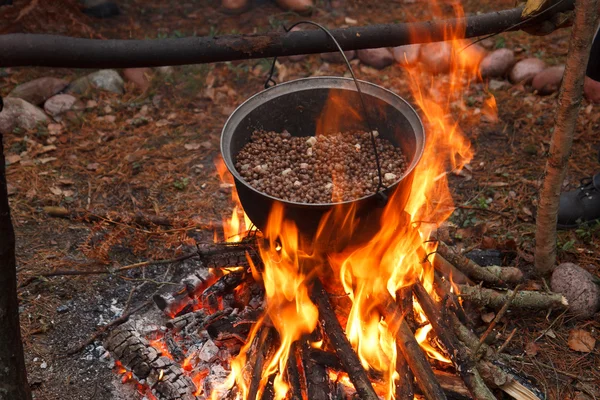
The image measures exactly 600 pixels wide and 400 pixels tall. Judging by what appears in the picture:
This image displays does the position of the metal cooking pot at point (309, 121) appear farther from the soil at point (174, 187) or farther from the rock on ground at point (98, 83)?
the rock on ground at point (98, 83)

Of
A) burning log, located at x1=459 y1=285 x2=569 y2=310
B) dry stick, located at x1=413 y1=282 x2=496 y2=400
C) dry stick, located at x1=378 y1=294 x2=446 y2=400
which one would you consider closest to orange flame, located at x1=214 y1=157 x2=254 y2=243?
dry stick, located at x1=378 y1=294 x2=446 y2=400

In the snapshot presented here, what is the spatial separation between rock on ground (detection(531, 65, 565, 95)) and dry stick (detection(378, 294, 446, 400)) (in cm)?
338

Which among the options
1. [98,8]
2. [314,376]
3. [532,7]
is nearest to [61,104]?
[98,8]

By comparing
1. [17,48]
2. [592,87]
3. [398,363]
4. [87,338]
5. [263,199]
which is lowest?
[87,338]

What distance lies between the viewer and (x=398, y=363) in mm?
2871

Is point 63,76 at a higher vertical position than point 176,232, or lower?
higher

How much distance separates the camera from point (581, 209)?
402 centimetres

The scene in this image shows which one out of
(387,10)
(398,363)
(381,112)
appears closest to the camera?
(398,363)

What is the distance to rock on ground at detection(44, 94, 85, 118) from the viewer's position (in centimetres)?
530

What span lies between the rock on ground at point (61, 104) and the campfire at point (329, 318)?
2.84m

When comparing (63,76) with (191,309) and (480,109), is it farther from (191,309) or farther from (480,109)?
(480,109)

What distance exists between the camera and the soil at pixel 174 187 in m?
3.24

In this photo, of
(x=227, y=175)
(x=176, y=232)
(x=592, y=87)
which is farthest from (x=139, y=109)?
(x=592, y=87)

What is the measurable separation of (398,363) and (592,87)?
372 cm
